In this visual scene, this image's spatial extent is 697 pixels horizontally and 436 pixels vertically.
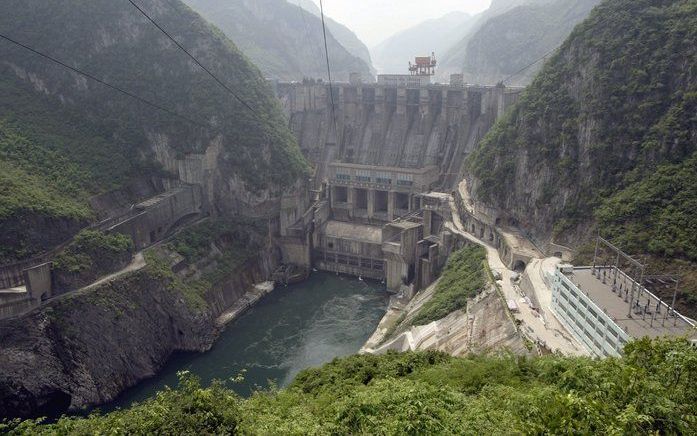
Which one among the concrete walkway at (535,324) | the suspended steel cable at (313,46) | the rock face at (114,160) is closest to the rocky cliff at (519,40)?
the suspended steel cable at (313,46)

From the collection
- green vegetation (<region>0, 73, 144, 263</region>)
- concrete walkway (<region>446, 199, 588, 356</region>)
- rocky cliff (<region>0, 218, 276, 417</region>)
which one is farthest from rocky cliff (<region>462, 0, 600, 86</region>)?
green vegetation (<region>0, 73, 144, 263</region>)

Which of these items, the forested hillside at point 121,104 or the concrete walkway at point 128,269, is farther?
the forested hillside at point 121,104

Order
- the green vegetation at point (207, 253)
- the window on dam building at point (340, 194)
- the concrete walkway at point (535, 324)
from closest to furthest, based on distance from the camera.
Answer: the concrete walkway at point (535, 324)
the green vegetation at point (207, 253)
the window on dam building at point (340, 194)

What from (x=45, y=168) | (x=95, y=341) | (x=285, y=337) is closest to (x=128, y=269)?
(x=95, y=341)

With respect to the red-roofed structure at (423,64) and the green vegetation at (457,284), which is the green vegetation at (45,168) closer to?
the green vegetation at (457,284)

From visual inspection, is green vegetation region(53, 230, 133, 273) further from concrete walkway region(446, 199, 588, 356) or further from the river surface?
concrete walkway region(446, 199, 588, 356)

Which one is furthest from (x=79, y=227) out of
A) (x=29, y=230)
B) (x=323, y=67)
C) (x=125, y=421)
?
(x=323, y=67)
